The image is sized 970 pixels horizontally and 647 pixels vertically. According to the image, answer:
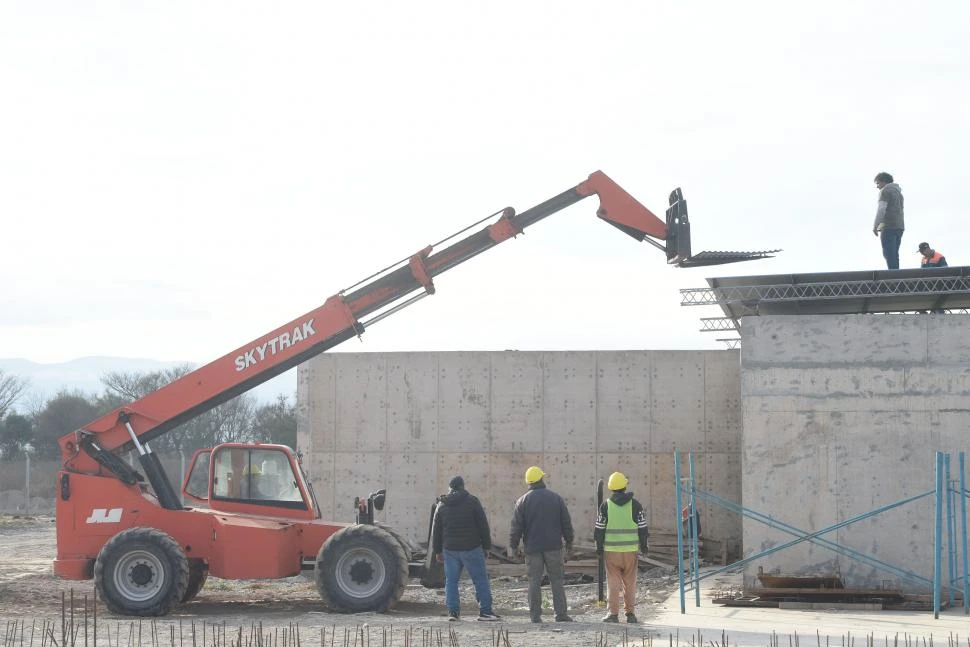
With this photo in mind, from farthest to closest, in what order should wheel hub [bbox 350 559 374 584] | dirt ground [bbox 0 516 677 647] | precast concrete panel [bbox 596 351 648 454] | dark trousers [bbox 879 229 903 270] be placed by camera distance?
precast concrete panel [bbox 596 351 648 454], dark trousers [bbox 879 229 903 270], wheel hub [bbox 350 559 374 584], dirt ground [bbox 0 516 677 647]

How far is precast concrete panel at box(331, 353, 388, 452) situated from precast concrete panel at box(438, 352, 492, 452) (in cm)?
103

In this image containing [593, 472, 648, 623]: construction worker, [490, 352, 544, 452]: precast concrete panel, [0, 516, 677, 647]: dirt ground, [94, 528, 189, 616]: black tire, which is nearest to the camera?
[0, 516, 677, 647]: dirt ground

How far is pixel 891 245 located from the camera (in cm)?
1838

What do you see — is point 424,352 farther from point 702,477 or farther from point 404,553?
point 404,553

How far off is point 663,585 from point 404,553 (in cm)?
502

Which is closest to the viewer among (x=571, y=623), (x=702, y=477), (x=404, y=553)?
(x=571, y=623)

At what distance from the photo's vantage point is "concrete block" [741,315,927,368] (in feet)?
56.2

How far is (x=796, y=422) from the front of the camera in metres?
17.3

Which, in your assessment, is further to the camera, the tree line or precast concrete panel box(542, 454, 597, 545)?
the tree line

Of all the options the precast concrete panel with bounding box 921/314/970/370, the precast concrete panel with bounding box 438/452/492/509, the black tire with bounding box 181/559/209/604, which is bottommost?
the black tire with bounding box 181/559/209/604

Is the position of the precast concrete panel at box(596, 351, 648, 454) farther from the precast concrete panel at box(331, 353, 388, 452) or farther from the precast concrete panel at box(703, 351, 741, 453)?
the precast concrete panel at box(331, 353, 388, 452)

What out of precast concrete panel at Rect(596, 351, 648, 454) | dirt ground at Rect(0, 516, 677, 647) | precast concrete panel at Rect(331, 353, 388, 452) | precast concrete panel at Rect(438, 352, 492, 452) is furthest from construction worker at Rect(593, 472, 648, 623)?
precast concrete panel at Rect(331, 353, 388, 452)

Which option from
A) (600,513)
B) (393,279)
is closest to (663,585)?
(600,513)

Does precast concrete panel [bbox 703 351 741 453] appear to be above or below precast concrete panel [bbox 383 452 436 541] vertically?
above
